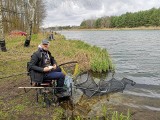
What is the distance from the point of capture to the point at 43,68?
8133 millimetres

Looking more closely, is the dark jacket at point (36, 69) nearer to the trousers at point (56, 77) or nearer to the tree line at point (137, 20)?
the trousers at point (56, 77)

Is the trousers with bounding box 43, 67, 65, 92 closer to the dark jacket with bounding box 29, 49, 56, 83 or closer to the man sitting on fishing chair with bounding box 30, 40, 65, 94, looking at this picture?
the man sitting on fishing chair with bounding box 30, 40, 65, 94

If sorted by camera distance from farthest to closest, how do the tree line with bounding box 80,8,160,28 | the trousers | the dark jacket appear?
the tree line with bounding box 80,8,160,28 → the trousers → the dark jacket

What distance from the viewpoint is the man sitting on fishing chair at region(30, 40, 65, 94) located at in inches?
Answer: 316

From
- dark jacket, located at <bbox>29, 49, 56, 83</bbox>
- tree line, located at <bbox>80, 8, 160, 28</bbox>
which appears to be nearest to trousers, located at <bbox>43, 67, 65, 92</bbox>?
dark jacket, located at <bbox>29, 49, 56, 83</bbox>

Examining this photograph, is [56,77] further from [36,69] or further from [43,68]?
[36,69]

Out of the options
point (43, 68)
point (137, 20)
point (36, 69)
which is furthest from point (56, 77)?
point (137, 20)

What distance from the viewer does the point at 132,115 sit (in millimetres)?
7996

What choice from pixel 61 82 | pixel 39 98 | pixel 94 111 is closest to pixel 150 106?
pixel 94 111

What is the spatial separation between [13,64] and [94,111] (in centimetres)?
726

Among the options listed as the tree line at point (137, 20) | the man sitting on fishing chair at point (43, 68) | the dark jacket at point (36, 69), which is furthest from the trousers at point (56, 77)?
the tree line at point (137, 20)

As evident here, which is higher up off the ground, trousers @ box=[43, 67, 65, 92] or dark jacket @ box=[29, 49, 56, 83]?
dark jacket @ box=[29, 49, 56, 83]

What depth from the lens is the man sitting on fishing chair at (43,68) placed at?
8039 millimetres

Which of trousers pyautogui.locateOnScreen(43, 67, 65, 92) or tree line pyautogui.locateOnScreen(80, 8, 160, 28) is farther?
tree line pyautogui.locateOnScreen(80, 8, 160, 28)
